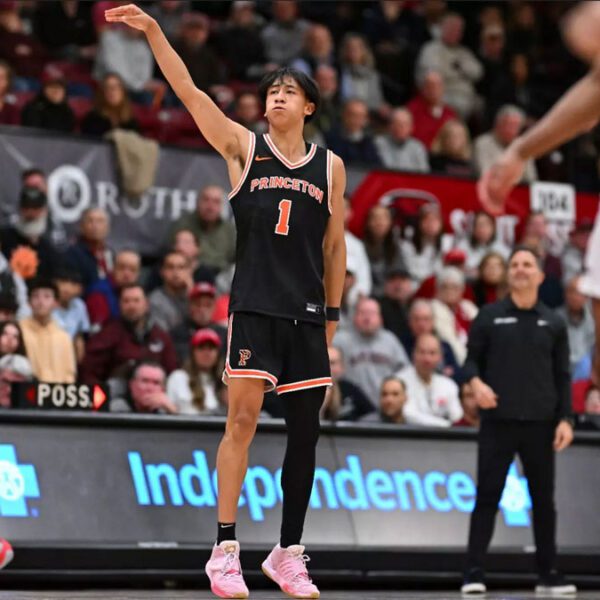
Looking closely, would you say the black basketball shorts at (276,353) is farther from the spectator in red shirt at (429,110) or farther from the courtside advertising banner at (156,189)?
the spectator in red shirt at (429,110)

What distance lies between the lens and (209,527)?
974 centimetres

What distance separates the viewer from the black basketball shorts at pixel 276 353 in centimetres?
688

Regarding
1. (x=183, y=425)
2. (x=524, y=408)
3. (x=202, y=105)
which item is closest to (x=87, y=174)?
(x=183, y=425)

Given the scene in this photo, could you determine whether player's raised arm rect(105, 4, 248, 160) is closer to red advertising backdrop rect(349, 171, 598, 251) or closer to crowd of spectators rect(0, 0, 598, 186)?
crowd of spectators rect(0, 0, 598, 186)

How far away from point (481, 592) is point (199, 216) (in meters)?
5.68

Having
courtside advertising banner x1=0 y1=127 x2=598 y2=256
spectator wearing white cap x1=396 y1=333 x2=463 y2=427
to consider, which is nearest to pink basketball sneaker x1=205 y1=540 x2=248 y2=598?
spectator wearing white cap x1=396 y1=333 x2=463 y2=427

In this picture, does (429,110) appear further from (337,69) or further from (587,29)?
(587,29)

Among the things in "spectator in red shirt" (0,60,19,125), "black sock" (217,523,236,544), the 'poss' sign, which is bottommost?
"black sock" (217,523,236,544)

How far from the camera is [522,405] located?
961 cm

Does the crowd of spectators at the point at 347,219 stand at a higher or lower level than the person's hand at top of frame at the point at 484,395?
higher

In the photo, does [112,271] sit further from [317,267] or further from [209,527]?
[317,267]

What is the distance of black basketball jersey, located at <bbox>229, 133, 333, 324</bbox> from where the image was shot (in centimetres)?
696

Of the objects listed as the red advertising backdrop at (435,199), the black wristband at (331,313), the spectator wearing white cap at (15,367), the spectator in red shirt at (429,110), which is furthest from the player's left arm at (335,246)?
the spectator in red shirt at (429,110)

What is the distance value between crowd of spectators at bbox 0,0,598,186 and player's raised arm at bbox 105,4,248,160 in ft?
22.3
